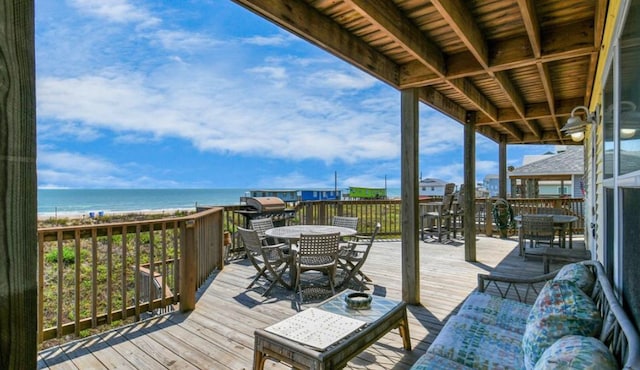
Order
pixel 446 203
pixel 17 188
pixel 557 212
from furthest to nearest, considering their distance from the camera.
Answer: pixel 446 203 → pixel 557 212 → pixel 17 188

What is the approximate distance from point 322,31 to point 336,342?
2.27 meters

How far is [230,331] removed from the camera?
308 cm

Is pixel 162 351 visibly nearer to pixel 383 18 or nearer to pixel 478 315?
pixel 478 315

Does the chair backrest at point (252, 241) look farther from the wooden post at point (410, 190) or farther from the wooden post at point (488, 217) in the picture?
the wooden post at point (488, 217)

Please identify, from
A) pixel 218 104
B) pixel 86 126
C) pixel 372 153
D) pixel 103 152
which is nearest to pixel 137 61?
pixel 218 104

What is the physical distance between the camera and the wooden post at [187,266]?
11.7ft

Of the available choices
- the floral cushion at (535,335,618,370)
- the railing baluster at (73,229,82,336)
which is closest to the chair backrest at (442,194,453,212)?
the floral cushion at (535,335,618,370)

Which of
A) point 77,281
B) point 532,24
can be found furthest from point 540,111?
point 77,281

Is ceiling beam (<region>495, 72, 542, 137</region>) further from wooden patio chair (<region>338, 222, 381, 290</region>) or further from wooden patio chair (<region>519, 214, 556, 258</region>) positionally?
wooden patio chair (<region>338, 222, 381, 290</region>)

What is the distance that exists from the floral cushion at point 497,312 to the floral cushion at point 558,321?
1.98 feet

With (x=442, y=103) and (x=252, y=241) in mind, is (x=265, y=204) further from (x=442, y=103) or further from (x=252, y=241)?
(x=442, y=103)

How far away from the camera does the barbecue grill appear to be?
6.52 m

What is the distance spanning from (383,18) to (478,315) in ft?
7.47

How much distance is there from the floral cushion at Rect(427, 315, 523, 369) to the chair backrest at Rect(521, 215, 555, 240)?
472cm
